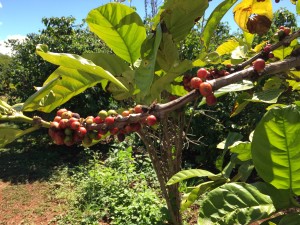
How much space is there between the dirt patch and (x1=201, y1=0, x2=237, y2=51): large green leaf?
13.8 feet

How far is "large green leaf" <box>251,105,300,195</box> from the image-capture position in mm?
648

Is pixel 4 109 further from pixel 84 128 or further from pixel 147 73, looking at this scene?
pixel 147 73

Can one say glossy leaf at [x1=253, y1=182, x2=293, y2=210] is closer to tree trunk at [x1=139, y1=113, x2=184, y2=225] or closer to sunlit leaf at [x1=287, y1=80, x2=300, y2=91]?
sunlit leaf at [x1=287, y1=80, x2=300, y2=91]

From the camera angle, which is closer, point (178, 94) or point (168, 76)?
point (168, 76)

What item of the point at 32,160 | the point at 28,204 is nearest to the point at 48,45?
the point at 32,160

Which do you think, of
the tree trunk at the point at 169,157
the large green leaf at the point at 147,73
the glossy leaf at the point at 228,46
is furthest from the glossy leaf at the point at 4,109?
the tree trunk at the point at 169,157

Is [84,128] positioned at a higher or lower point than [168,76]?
lower

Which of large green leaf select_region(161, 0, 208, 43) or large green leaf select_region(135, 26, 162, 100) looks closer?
large green leaf select_region(135, 26, 162, 100)

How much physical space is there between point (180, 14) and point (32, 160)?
6.96 metres

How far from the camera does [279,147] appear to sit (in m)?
0.68

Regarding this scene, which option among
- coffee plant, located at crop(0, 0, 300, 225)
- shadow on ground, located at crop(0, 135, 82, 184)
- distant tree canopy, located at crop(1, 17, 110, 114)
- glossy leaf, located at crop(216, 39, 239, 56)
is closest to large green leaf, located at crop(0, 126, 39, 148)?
coffee plant, located at crop(0, 0, 300, 225)

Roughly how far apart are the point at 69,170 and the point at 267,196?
5865mm

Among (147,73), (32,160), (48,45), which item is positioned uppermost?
(48,45)

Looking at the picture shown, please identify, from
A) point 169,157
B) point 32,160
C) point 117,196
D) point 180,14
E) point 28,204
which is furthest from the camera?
point 32,160
